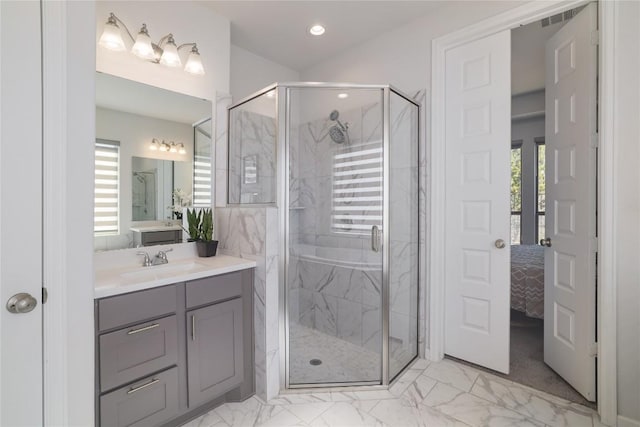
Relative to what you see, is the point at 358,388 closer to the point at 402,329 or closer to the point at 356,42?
the point at 402,329

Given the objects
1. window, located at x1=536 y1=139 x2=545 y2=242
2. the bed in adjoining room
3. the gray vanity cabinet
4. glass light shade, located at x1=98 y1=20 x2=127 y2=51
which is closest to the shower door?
the gray vanity cabinet

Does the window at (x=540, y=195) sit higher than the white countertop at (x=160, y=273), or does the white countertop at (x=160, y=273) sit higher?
the window at (x=540, y=195)

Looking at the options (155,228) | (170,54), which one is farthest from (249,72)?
(155,228)

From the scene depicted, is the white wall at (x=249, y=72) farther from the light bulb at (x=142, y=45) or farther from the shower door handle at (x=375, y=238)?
the shower door handle at (x=375, y=238)

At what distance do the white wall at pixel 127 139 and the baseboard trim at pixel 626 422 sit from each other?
2.95 m

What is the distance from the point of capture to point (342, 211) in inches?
93.3

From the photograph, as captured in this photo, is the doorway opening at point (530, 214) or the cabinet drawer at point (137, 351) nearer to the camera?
the cabinet drawer at point (137, 351)

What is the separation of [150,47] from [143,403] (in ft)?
6.64

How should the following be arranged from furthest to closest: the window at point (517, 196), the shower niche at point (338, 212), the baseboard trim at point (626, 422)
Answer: the window at point (517, 196) → the shower niche at point (338, 212) → the baseboard trim at point (626, 422)

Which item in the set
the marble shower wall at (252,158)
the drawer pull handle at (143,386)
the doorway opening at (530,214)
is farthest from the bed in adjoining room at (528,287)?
the drawer pull handle at (143,386)

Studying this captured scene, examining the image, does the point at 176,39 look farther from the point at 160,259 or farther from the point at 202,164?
the point at 160,259

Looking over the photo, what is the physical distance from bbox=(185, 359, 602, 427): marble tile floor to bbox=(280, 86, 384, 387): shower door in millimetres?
185

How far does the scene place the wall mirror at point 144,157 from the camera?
1.86 meters

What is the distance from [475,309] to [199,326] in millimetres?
1917
